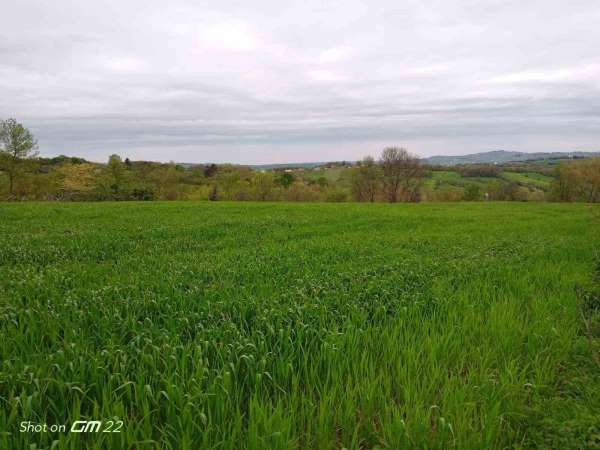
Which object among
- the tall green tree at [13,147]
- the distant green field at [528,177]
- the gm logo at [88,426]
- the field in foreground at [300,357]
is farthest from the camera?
the distant green field at [528,177]

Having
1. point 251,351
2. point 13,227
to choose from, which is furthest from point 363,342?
point 13,227

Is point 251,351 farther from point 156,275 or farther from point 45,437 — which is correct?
point 156,275

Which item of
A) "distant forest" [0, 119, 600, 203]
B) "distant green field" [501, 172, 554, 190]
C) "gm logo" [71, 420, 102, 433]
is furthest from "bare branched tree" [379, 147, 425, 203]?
"gm logo" [71, 420, 102, 433]

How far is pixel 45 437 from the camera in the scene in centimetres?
280

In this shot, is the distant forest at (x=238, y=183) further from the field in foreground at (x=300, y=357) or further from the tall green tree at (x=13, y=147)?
the field in foreground at (x=300, y=357)

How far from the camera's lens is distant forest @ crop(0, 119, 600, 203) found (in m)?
49.8

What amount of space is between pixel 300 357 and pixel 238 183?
75.4 meters

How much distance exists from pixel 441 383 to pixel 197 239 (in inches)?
493

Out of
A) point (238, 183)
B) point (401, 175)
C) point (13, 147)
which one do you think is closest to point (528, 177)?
point (401, 175)

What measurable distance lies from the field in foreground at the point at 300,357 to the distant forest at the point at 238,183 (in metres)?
54.5

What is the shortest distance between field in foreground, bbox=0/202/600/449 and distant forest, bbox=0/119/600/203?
179 ft

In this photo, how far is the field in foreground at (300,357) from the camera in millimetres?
3137

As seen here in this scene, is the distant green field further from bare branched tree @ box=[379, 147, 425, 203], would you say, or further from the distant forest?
bare branched tree @ box=[379, 147, 425, 203]

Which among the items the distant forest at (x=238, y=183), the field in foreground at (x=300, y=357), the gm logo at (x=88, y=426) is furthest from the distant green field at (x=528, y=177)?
the gm logo at (x=88, y=426)
